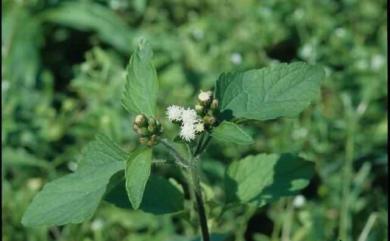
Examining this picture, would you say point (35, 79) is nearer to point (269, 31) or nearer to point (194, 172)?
point (269, 31)

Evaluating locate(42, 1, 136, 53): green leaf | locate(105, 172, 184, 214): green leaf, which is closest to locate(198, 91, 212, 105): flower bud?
locate(105, 172, 184, 214): green leaf

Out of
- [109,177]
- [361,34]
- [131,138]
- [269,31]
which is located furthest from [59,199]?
[361,34]

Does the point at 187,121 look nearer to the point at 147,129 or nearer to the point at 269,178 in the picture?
the point at 147,129

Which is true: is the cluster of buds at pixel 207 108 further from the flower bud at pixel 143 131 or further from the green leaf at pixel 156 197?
the green leaf at pixel 156 197

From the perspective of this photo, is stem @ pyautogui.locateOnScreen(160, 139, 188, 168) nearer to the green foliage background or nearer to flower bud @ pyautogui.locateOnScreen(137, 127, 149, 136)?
flower bud @ pyautogui.locateOnScreen(137, 127, 149, 136)

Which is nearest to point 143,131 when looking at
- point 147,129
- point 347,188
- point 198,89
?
point 147,129

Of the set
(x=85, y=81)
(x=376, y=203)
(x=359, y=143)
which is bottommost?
(x=376, y=203)
